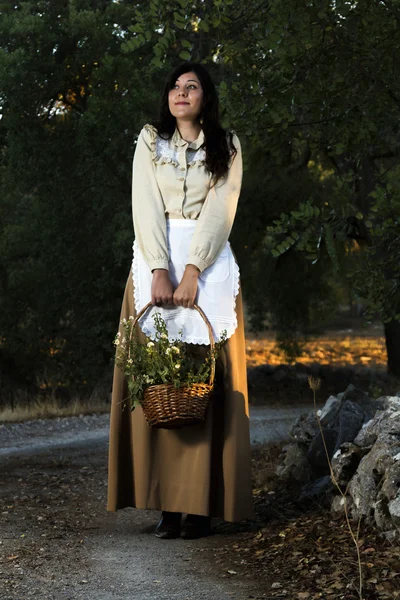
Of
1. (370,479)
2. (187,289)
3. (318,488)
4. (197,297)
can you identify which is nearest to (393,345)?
(318,488)

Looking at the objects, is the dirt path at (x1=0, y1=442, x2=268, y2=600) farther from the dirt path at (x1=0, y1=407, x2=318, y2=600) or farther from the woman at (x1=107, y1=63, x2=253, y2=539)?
the woman at (x1=107, y1=63, x2=253, y2=539)

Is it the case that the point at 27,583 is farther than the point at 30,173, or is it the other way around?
the point at 30,173

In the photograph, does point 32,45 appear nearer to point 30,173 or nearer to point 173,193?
point 30,173

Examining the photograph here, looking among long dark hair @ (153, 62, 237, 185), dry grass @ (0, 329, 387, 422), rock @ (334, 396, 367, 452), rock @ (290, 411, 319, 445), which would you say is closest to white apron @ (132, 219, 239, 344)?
long dark hair @ (153, 62, 237, 185)

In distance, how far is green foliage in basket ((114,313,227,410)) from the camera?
4.52m

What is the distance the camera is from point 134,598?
385cm

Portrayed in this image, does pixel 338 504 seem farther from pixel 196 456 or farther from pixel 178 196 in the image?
pixel 178 196

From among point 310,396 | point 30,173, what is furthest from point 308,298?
point 30,173

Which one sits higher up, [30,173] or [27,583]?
[30,173]

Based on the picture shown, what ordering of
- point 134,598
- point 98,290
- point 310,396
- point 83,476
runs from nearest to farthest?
point 134,598 < point 83,476 < point 98,290 < point 310,396

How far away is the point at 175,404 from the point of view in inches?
175

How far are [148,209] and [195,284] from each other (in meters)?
0.46

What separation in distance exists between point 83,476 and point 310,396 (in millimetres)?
9093

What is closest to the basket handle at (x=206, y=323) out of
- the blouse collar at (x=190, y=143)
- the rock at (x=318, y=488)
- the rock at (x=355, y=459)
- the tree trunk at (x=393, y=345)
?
the rock at (x=355, y=459)
